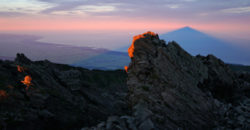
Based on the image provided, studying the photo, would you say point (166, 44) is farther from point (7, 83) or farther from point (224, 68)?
point (7, 83)

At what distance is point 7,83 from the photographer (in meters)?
27.5

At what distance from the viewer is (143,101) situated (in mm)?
29266

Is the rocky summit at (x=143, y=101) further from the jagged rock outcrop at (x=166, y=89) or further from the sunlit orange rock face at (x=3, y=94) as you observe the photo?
the sunlit orange rock face at (x=3, y=94)

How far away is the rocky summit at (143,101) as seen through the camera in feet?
81.1

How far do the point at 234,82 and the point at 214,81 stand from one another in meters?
7.47

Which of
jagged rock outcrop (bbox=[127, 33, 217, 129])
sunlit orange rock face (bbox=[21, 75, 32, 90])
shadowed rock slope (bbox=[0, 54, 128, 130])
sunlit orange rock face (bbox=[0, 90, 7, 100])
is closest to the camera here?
shadowed rock slope (bbox=[0, 54, 128, 130])

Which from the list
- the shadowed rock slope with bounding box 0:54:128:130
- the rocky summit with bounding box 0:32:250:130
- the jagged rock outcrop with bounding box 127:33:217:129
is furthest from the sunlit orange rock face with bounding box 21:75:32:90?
the jagged rock outcrop with bounding box 127:33:217:129

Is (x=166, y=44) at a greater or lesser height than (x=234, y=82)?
greater

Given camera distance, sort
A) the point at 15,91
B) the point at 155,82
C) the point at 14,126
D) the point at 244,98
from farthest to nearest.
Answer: the point at 244,98, the point at 155,82, the point at 15,91, the point at 14,126

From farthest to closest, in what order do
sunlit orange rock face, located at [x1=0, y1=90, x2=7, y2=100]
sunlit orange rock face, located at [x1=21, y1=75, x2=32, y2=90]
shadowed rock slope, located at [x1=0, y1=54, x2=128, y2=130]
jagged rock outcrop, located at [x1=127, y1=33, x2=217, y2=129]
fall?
sunlit orange rock face, located at [x1=21, y1=75, x2=32, y2=90] → jagged rock outcrop, located at [x1=127, y1=33, x2=217, y2=129] → sunlit orange rock face, located at [x1=0, y1=90, x2=7, y2=100] → shadowed rock slope, located at [x1=0, y1=54, x2=128, y2=130]

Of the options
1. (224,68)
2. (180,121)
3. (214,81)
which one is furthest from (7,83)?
(224,68)

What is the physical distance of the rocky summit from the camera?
81.1 ft

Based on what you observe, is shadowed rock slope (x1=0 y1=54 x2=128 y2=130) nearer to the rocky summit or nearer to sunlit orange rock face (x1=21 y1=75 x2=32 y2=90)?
the rocky summit

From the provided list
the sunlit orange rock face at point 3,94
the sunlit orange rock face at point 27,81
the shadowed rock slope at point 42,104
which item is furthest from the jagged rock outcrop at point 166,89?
the sunlit orange rock face at point 3,94
